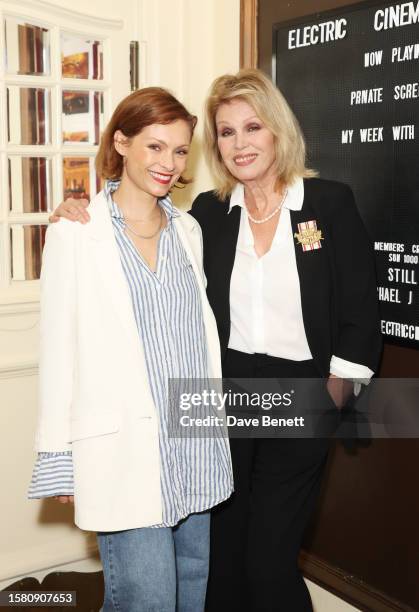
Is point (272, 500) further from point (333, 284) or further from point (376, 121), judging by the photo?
point (376, 121)

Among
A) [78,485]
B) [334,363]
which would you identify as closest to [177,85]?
[334,363]

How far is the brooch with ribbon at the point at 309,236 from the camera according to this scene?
2.39 m

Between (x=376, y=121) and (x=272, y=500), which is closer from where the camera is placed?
(x=272, y=500)

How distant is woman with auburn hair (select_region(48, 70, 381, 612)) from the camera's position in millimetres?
2402

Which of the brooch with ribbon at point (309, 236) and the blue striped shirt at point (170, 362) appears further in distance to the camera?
the brooch with ribbon at point (309, 236)

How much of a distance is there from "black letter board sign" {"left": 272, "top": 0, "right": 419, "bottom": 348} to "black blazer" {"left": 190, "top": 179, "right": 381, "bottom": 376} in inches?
10.2

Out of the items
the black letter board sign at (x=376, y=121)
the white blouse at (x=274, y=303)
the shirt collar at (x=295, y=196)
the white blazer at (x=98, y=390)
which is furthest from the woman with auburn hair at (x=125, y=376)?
the black letter board sign at (x=376, y=121)

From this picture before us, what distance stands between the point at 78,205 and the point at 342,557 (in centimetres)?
176

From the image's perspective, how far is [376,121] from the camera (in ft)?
8.81

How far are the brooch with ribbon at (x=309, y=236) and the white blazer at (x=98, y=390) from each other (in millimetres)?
626

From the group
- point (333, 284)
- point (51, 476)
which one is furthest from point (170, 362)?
point (333, 284)

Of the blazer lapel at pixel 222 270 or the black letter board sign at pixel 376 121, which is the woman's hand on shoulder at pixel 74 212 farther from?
the black letter board sign at pixel 376 121

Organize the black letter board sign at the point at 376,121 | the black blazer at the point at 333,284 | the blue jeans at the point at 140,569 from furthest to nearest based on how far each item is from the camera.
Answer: the black letter board sign at the point at 376,121, the black blazer at the point at 333,284, the blue jeans at the point at 140,569

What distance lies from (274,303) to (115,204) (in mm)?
577
